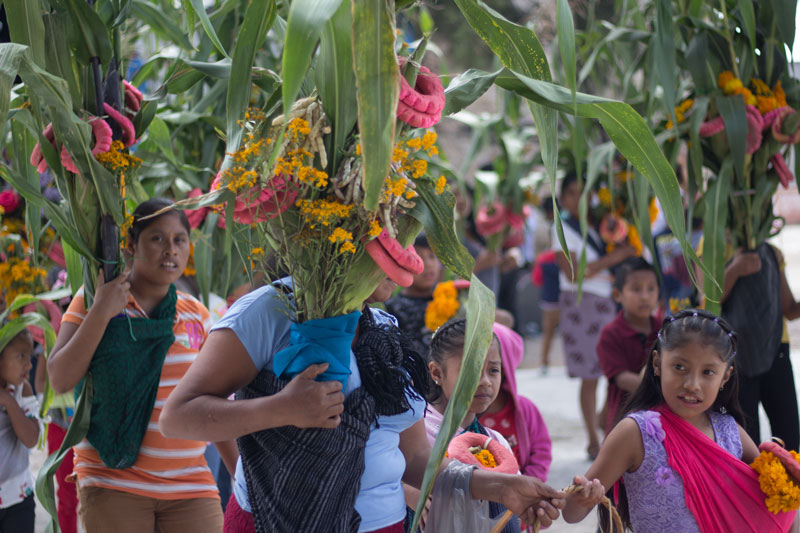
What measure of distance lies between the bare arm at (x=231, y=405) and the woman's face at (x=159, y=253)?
0.84 m

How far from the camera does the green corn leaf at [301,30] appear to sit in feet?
3.81

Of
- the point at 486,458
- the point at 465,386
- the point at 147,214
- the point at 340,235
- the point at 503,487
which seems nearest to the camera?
the point at 465,386

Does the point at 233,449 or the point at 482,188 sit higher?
the point at 482,188

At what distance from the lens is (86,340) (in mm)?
2072

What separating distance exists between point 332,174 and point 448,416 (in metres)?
0.47

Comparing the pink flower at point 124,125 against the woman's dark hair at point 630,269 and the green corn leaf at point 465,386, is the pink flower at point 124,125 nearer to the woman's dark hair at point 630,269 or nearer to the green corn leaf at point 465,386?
the green corn leaf at point 465,386

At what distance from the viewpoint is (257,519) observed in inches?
63.6

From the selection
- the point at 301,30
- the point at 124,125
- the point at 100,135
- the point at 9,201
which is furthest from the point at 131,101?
the point at 9,201

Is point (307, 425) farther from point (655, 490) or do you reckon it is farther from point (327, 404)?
point (655, 490)

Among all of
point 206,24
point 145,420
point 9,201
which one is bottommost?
point 145,420

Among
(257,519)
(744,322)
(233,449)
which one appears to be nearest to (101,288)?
(233,449)

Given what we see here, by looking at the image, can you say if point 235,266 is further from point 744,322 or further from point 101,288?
point 744,322

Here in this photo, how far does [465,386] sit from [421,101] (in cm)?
47

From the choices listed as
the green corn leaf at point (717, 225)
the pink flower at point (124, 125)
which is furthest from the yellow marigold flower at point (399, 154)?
the green corn leaf at point (717, 225)
